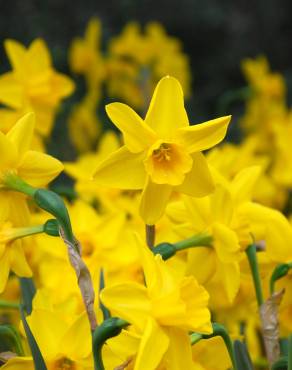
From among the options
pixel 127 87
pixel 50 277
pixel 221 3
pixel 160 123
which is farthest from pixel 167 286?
pixel 221 3

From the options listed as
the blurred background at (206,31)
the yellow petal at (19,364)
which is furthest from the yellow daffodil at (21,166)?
the blurred background at (206,31)

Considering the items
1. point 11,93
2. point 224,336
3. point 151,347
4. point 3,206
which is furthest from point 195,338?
point 11,93

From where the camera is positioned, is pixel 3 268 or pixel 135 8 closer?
pixel 3 268

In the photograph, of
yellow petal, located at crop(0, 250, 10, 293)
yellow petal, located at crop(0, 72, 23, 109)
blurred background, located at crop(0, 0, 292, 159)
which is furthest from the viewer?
blurred background, located at crop(0, 0, 292, 159)

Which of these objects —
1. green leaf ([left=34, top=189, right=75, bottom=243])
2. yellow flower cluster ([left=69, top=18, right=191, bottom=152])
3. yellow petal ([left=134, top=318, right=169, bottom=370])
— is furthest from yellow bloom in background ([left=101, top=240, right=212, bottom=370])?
yellow flower cluster ([left=69, top=18, right=191, bottom=152])

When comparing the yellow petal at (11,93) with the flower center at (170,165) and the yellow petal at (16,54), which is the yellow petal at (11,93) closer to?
the yellow petal at (16,54)

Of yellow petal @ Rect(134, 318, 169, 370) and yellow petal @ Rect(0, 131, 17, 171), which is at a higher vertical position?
yellow petal @ Rect(0, 131, 17, 171)

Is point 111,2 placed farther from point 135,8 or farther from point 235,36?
point 235,36

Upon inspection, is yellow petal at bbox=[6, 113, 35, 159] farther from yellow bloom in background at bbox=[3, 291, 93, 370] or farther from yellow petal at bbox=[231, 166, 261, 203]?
yellow petal at bbox=[231, 166, 261, 203]
